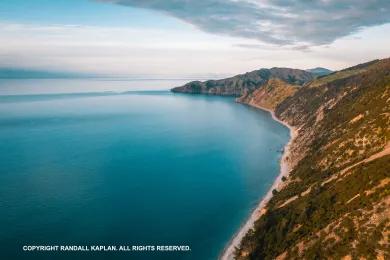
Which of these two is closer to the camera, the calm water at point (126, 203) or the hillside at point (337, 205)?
the hillside at point (337, 205)

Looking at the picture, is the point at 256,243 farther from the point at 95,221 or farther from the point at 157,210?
the point at 95,221

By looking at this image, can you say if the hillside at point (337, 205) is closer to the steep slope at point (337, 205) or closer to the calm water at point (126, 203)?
the steep slope at point (337, 205)


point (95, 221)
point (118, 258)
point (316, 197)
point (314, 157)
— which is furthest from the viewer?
point (314, 157)

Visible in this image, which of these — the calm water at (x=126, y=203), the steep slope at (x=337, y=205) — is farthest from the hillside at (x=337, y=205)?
the calm water at (x=126, y=203)

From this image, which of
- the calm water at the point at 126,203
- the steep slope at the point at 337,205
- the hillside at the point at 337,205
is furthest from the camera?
the calm water at the point at 126,203

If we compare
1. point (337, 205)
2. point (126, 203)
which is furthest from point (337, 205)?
point (126, 203)

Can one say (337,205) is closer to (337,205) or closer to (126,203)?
(337,205)

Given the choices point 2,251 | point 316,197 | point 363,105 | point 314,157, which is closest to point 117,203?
point 2,251

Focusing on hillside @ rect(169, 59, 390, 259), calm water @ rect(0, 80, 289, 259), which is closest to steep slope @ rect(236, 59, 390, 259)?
hillside @ rect(169, 59, 390, 259)

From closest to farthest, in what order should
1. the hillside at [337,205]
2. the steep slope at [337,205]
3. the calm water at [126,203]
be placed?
the hillside at [337,205]
the steep slope at [337,205]
the calm water at [126,203]

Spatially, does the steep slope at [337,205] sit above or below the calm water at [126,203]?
above

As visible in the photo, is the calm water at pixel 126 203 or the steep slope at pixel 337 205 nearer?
the steep slope at pixel 337 205
